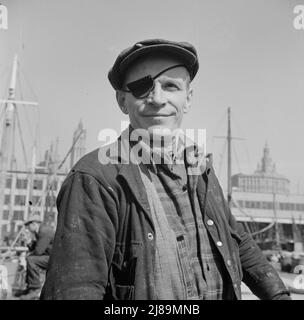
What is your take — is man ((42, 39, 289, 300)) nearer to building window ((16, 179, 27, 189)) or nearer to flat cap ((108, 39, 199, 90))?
flat cap ((108, 39, 199, 90))

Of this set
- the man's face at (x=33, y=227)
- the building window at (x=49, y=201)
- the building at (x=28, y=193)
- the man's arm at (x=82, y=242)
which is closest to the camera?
the man's arm at (x=82, y=242)

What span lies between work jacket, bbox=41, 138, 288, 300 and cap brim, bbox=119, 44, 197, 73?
0.25m

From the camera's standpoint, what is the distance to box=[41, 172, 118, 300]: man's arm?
742 mm

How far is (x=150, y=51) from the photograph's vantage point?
0.92m

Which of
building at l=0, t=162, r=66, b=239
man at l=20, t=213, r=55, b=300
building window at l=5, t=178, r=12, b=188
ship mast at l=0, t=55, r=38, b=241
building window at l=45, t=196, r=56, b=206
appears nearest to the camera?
ship mast at l=0, t=55, r=38, b=241

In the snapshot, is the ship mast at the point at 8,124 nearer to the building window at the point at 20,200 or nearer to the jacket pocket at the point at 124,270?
the building window at the point at 20,200

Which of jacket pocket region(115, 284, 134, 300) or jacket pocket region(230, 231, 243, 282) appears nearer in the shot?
jacket pocket region(115, 284, 134, 300)

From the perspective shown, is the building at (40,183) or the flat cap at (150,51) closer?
the flat cap at (150,51)

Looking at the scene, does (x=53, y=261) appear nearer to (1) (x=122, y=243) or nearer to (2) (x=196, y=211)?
(1) (x=122, y=243)

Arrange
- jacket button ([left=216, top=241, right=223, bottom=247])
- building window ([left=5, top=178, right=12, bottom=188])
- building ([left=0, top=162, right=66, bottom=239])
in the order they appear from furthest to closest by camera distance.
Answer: building window ([left=5, top=178, right=12, bottom=188]) < building ([left=0, top=162, right=66, bottom=239]) < jacket button ([left=216, top=241, right=223, bottom=247])

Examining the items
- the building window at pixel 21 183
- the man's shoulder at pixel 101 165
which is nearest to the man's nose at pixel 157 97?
the man's shoulder at pixel 101 165

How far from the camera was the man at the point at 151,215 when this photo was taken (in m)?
0.77

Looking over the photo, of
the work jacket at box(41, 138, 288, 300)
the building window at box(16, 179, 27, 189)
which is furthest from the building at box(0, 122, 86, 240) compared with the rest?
the work jacket at box(41, 138, 288, 300)

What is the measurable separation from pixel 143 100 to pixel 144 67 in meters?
0.08
